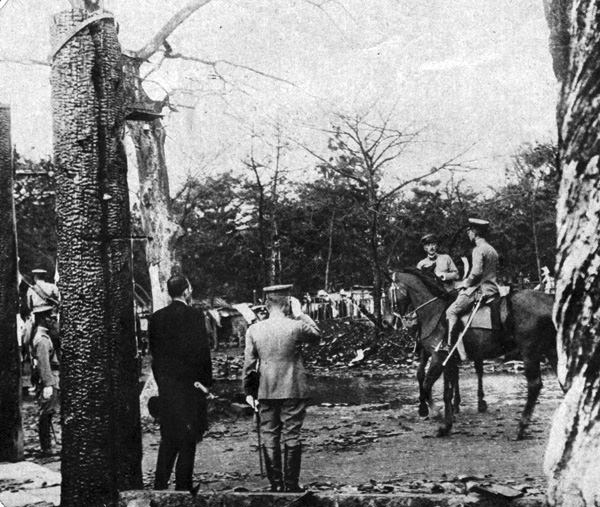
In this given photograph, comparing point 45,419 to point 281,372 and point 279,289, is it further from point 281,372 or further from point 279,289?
point 279,289

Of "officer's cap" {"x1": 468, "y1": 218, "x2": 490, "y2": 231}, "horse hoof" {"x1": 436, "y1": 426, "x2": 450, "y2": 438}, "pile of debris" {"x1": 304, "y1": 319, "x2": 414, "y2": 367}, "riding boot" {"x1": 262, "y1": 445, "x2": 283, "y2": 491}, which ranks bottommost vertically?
"horse hoof" {"x1": 436, "y1": 426, "x2": 450, "y2": 438}

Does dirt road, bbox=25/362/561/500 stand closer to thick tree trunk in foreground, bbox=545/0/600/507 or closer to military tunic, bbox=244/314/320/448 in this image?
military tunic, bbox=244/314/320/448

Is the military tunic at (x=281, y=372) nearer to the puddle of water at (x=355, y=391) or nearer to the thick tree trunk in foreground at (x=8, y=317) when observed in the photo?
the thick tree trunk in foreground at (x=8, y=317)

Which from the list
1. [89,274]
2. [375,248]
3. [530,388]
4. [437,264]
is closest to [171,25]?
[89,274]

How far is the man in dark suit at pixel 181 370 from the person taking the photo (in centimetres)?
506

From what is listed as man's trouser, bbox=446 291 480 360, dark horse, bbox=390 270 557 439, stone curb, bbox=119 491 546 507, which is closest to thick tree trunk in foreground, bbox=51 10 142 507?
stone curb, bbox=119 491 546 507

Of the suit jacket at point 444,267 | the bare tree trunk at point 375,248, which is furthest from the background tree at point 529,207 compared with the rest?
the bare tree trunk at point 375,248

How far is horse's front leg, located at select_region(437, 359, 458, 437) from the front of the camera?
703cm

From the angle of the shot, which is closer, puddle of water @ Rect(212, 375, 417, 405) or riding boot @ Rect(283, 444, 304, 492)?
riding boot @ Rect(283, 444, 304, 492)

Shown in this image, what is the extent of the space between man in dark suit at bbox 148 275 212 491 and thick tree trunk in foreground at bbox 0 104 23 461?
6.24 ft

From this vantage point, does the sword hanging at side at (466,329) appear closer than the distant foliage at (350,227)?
No

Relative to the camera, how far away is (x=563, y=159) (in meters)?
2.38

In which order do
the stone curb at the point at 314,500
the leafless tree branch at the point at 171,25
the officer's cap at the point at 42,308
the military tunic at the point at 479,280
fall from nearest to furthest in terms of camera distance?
the stone curb at the point at 314,500 < the leafless tree branch at the point at 171,25 < the military tunic at the point at 479,280 < the officer's cap at the point at 42,308

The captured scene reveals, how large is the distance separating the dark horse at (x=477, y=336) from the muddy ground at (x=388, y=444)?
0.19 m
